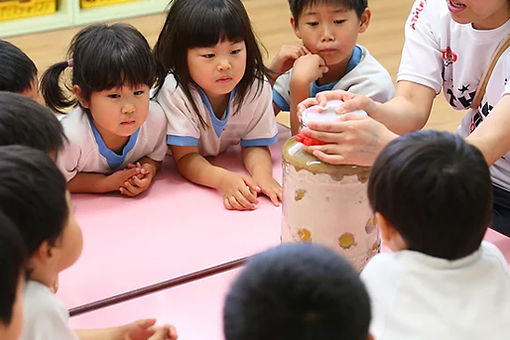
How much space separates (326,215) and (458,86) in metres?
0.50

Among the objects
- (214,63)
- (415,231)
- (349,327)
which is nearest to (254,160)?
(214,63)

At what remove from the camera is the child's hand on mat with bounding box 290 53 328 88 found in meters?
1.62

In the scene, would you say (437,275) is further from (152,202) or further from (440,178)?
(152,202)

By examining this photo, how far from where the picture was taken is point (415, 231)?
0.86 meters

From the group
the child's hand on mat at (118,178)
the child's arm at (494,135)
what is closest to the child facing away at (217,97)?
the child's hand on mat at (118,178)

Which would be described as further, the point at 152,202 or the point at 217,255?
the point at 152,202

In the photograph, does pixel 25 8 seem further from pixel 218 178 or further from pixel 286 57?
pixel 218 178

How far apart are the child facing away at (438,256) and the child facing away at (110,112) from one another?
0.64m

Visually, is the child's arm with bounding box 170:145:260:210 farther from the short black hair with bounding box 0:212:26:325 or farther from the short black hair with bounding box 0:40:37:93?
the short black hair with bounding box 0:212:26:325

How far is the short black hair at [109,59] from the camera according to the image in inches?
54.0

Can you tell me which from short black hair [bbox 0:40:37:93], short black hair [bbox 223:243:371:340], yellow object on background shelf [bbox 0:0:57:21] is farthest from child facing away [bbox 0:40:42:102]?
yellow object on background shelf [bbox 0:0:57:21]

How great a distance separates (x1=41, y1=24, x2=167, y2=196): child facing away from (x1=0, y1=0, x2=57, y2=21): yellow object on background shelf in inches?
67.2

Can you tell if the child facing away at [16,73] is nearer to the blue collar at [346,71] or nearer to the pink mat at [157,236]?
the pink mat at [157,236]

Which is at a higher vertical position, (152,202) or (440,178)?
(440,178)
